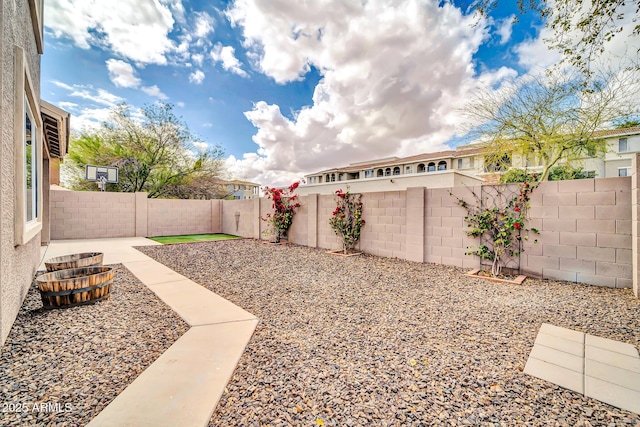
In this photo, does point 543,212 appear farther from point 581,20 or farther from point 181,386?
point 181,386

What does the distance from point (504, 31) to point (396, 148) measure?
15551mm

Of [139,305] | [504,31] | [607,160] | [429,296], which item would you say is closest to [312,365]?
[429,296]

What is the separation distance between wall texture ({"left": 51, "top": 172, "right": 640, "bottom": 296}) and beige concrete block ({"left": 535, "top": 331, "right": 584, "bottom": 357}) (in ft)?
7.73

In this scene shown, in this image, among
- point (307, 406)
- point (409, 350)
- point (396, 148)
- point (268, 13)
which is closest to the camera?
point (307, 406)

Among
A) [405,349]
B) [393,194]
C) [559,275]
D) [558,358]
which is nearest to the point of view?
[558,358]

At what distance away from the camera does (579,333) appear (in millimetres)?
2652

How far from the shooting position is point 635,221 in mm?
3658

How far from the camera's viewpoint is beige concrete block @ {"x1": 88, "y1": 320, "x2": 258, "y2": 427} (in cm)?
149

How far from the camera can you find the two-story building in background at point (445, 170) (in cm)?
1209

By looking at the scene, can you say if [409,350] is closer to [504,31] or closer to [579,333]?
[579,333]

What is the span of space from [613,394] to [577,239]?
11.1 feet

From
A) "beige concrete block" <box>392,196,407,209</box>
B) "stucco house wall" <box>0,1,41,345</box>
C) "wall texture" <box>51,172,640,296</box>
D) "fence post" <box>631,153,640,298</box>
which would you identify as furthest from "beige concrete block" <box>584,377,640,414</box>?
"beige concrete block" <box>392,196,407,209</box>

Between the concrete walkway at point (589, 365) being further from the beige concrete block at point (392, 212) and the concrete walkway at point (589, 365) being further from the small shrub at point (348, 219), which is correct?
the small shrub at point (348, 219)

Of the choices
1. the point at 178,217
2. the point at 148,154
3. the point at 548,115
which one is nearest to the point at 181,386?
the point at 178,217
